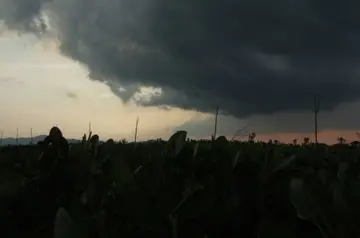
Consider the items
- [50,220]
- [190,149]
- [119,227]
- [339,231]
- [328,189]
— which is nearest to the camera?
[339,231]

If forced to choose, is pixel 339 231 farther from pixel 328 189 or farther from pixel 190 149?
pixel 190 149

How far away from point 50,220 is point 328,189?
1.18 m

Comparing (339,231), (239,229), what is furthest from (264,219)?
(339,231)

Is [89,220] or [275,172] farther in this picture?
[275,172]

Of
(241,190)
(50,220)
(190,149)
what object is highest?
(190,149)

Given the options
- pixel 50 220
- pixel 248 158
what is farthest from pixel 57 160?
pixel 248 158

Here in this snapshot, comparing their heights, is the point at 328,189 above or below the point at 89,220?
above

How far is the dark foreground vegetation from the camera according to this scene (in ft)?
5.25

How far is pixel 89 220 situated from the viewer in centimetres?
177

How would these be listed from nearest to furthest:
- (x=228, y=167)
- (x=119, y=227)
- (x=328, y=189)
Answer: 1. (x=328, y=189)
2. (x=119, y=227)
3. (x=228, y=167)

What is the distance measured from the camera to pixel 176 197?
5.93ft

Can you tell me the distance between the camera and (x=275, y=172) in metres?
2.12

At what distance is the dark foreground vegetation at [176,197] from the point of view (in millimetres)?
1602

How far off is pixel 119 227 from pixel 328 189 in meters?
0.69
